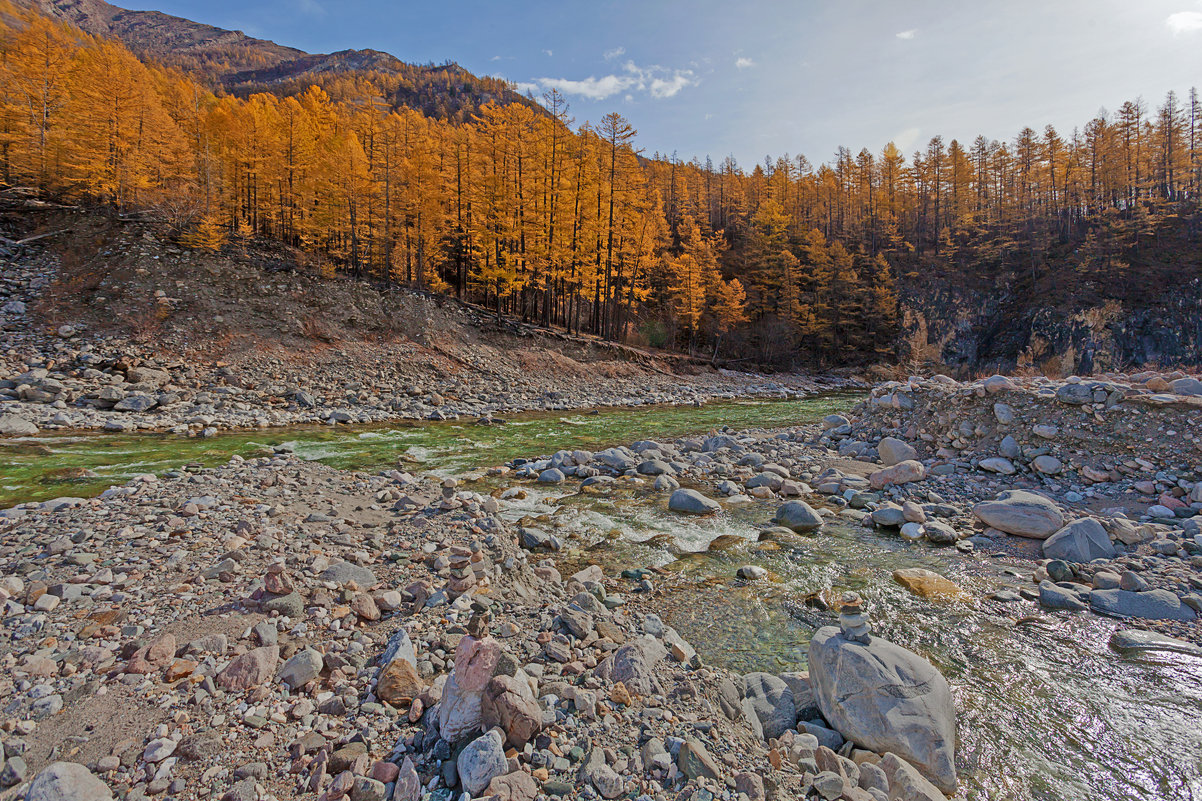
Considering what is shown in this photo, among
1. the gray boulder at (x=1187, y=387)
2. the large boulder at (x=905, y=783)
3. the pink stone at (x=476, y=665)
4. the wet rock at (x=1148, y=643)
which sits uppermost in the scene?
the gray boulder at (x=1187, y=387)

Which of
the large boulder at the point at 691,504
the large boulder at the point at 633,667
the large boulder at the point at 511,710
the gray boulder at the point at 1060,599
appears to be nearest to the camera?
the large boulder at the point at 511,710

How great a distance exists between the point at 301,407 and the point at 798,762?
732 inches

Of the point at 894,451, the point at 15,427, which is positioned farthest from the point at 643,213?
the point at 15,427

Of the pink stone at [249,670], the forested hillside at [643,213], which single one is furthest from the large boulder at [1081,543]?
Result: the forested hillside at [643,213]

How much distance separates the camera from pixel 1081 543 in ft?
20.4

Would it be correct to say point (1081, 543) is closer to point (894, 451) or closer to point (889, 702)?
point (894, 451)

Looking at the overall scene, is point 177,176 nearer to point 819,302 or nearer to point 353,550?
point 353,550

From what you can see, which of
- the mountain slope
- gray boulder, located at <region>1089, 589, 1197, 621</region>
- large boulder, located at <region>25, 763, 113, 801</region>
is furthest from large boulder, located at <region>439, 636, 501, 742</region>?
the mountain slope

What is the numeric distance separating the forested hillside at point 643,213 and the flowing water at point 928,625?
21.7m

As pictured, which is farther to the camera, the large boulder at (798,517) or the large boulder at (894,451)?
the large boulder at (894,451)

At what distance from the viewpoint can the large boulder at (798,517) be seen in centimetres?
761

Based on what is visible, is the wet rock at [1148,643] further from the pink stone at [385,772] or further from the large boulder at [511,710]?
the pink stone at [385,772]

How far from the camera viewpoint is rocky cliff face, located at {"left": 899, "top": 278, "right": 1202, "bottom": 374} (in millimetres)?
35247

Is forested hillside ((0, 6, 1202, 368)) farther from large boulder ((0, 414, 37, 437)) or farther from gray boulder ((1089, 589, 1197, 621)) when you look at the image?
gray boulder ((1089, 589, 1197, 621))
